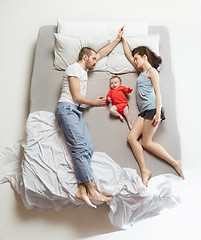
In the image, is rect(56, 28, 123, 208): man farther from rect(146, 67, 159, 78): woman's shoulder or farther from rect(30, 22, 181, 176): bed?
rect(146, 67, 159, 78): woman's shoulder

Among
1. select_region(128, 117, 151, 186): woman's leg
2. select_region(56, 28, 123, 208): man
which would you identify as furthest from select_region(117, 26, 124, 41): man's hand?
select_region(128, 117, 151, 186): woman's leg

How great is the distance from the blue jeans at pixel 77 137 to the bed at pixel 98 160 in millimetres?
59

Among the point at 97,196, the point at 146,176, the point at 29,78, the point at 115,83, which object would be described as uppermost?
the point at 29,78

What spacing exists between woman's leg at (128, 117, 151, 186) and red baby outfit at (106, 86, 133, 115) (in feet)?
0.51

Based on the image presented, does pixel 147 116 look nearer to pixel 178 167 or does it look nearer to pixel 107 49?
pixel 178 167

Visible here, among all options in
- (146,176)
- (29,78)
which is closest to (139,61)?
(146,176)

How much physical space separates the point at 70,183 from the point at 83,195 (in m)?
0.12

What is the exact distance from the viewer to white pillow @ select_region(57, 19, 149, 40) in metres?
2.22

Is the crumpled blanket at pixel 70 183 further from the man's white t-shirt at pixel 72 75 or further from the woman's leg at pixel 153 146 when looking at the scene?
the man's white t-shirt at pixel 72 75

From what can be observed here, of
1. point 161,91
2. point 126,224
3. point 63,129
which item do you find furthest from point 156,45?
point 126,224

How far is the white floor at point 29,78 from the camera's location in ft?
6.03

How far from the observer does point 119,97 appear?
1997 millimetres

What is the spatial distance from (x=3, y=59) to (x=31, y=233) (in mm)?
1614

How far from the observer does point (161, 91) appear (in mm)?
2084
